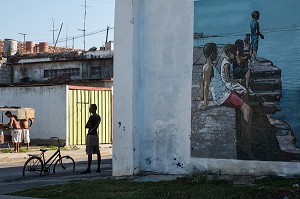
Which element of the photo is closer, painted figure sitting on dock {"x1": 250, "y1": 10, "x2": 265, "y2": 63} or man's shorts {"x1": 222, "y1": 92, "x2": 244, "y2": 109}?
painted figure sitting on dock {"x1": 250, "y1": 10, "x2": 265, "y2": 63}

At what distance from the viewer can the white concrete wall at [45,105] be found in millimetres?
24672

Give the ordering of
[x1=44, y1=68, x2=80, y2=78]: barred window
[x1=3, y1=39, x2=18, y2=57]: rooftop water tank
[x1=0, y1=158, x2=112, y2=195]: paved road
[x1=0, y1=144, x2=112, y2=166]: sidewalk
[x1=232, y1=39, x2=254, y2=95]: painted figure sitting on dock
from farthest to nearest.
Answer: [x1=3, y1=39, x2=18, y2=57]: rooftop water tank
[x1=44, y1=68, x2=80, y2=78]: barred window
[x1=0, y1=144, x2=112, y2=166]: sidewalk
[x1=0, y1=158, x2=112, y2=195]: paved road
[x1=232, y1=39, x2=254, y2=95]: painted figure sitting on dock

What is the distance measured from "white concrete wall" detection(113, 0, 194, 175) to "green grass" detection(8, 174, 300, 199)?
3.72 feet

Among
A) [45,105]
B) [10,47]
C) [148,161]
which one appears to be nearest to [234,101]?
[148,161]

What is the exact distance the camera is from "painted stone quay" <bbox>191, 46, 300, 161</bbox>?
1100 cm

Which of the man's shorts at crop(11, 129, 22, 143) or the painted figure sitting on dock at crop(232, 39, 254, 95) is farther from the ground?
the painted figure sitting on dock at crop(232, 39, 254, 95)

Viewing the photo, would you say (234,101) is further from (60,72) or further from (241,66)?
(60,72)

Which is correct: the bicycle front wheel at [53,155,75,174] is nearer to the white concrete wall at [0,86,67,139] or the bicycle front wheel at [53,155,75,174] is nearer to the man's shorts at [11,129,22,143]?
the man's shorts at [11,129,22,143]

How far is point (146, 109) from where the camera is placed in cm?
1305

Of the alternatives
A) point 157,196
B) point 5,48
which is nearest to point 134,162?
point 157,196

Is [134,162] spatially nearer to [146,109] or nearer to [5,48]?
[146,109]

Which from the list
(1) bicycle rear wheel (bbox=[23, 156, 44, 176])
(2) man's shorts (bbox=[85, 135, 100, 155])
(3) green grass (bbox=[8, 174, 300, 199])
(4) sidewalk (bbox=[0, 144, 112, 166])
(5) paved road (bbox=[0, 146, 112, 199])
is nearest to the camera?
(3) green grass (bbox=[8, 174, 300, 199])

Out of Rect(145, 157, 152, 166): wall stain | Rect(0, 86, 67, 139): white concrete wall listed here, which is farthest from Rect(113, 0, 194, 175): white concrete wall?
Rect(0, 86, 67, 139): white concrete wall

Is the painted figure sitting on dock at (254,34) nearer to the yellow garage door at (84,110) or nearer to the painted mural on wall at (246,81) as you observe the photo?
the painted mural on wall at (246,81)
